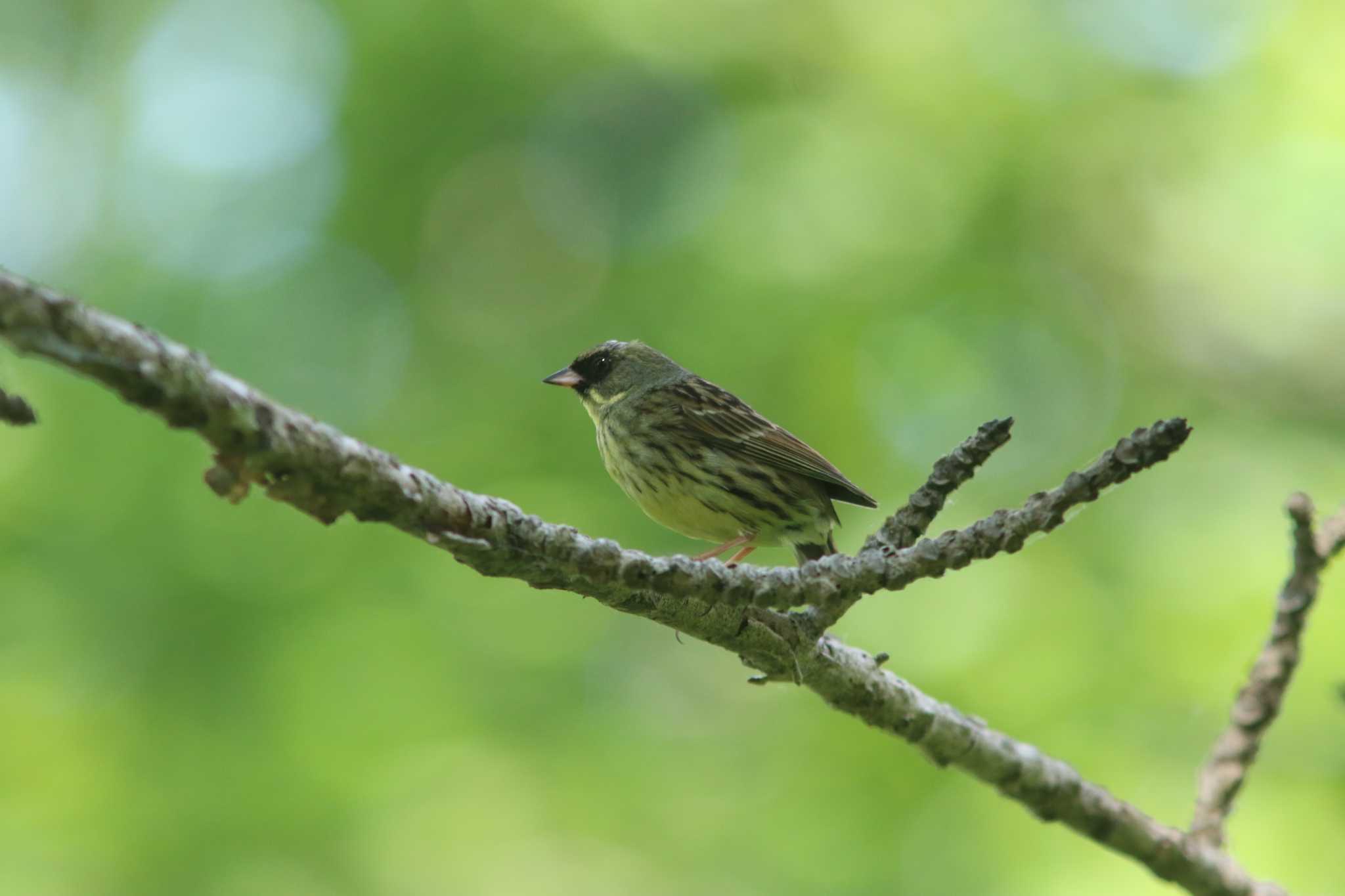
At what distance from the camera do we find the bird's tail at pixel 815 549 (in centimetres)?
681

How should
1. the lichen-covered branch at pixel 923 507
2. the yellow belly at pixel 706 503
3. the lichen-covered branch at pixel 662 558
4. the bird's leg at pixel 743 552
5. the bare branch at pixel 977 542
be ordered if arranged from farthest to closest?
the bird's leg at pixel 743 552 < the yellow belly at pixel 706 503 < the lichen-covered branch at pixel 923 507 < the bare branch at pixel 977 542 < the lichen-covered branch at pixel 662 558

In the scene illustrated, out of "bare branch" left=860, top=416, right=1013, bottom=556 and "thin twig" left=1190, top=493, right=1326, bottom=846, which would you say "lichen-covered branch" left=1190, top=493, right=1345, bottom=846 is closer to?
"thin twig" left=1190, top=493, right=1326, bottom=846

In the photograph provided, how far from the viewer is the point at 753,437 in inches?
266

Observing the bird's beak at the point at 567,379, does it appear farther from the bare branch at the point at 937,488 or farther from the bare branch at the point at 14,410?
the bare branch at the point at 14,410

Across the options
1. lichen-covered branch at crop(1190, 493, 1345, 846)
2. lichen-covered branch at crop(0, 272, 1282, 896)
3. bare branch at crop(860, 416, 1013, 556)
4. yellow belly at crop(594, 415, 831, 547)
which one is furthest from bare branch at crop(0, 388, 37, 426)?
yellow belly at crop(594, 415, 831, 547)

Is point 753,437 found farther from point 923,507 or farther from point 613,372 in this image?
point 923,507

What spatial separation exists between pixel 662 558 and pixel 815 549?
12.7 ft

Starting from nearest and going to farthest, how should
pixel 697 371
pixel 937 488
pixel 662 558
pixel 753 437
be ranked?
1. pixel 662 558
2. pixel 937 488
3. pixel 753 437
4. pixel 697 371

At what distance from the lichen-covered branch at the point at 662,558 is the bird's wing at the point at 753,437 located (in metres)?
1.99

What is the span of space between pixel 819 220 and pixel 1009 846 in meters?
5.65

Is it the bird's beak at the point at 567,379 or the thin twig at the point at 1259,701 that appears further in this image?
the bird's beak at the point at 567,379

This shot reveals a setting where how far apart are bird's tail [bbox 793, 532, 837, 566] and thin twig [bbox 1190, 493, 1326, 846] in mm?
2544

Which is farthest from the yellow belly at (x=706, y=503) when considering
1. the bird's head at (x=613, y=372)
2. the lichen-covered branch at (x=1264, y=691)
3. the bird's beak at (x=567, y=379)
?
the lichen-covered branch at (x=1264, y=691)

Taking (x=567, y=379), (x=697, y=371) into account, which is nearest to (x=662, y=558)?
(x=567, y=379)
